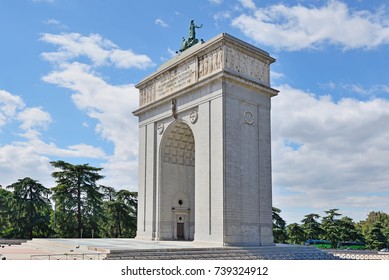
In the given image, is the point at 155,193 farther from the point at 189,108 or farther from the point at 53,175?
the point at 53,175

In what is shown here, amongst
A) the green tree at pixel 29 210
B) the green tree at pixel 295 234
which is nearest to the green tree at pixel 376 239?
the green tree at pixel 295 234

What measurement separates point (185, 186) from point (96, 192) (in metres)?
12.1

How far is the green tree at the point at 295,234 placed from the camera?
148ft

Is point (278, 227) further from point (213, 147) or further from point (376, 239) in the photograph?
point (213, 147)

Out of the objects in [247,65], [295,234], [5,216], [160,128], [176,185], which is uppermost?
[247,65]

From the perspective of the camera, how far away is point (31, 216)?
120ft

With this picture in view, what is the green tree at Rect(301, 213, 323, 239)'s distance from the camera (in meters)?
45.7

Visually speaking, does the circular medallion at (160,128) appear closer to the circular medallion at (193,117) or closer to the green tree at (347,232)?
the circular medallion at (193,117)

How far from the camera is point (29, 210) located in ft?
120

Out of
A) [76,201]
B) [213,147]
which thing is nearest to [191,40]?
[213,147]

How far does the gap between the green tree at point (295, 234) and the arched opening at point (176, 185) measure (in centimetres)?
1870

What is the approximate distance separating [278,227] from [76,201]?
20.1 m

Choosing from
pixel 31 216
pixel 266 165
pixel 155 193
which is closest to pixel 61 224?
pixel 31 216

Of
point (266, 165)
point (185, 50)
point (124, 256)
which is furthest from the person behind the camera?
point (185, 50)
